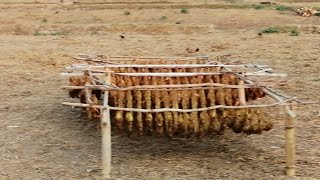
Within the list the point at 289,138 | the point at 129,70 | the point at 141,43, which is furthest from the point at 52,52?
the point at 289,138

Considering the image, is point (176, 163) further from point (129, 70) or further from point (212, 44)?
point (212, 44)

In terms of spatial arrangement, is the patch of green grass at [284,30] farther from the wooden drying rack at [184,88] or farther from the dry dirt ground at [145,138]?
the wooden drying rack at [184,88]

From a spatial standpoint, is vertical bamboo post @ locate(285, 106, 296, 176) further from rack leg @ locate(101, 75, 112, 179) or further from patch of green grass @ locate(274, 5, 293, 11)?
patch of green grass @ locate(274, 5, 293, 11)

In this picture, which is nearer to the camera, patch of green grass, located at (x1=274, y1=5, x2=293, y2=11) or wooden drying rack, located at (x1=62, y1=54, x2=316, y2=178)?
wooden drying rack, located at (x1=62, y1=54, x2=316, y2=178)

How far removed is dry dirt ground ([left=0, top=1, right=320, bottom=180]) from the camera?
622 centimetres

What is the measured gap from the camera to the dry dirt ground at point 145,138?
6.22 m

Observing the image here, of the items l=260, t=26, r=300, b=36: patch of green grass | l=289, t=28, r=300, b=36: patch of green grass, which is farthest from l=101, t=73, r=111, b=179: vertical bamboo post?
l=260, t=26, r=300, b=36: patch of green grass

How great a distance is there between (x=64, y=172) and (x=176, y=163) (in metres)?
1.13

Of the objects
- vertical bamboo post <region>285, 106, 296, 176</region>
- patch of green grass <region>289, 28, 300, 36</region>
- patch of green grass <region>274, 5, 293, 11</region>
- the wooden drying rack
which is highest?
patch of green grass <region>274, 5, 293, 11</region>

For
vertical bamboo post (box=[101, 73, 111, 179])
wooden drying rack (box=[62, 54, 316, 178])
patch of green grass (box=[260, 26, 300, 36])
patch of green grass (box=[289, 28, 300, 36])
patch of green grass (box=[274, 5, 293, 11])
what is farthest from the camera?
patch of green grass (box=[274, 5, 293, 11])

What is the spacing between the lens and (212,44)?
49.8 ft

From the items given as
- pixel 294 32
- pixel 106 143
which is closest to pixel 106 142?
pixel 106 143

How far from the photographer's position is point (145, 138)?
7219 mm

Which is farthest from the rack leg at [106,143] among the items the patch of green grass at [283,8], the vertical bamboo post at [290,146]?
the patch of green grass at [283,8]
